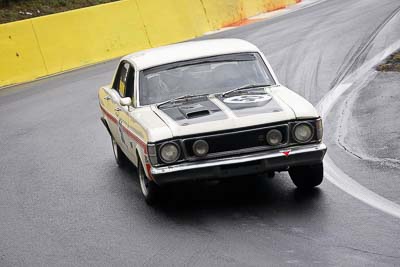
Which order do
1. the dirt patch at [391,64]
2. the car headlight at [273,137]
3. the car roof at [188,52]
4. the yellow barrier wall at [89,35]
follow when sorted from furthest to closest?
the yellow barrier wall at [89,35] < the dirt patch at [391,64] < the car roof at [188,52] < the car headlight at [273,137]

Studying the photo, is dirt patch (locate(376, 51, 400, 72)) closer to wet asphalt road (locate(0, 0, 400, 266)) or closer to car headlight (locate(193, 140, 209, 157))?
wet asphalt road (locate(0, 0, 400, 266))

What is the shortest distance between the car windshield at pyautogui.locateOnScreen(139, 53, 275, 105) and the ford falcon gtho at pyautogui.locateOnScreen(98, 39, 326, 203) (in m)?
0.01

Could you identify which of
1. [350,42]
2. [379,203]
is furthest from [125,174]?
[350,42]

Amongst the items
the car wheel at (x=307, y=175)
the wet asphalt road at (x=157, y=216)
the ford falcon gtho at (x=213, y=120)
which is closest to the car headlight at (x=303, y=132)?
the ford falcon gtho at (x=213, y=120)

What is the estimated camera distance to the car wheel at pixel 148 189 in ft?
29.2

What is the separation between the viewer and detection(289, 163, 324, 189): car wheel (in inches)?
351

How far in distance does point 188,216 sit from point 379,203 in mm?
1813

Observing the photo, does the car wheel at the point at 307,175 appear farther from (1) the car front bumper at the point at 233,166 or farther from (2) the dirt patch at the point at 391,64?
(2) the dirt patch at the point at 391,64

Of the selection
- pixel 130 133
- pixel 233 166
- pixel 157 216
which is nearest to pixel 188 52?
pixel 130 133

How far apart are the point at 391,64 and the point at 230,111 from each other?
803 cm

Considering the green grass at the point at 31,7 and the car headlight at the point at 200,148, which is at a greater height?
the car headlight at the point at 200,148

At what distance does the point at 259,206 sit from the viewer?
867 centimetres

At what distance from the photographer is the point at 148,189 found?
902 cm

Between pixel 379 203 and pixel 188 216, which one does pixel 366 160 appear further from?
pixel 188 216
